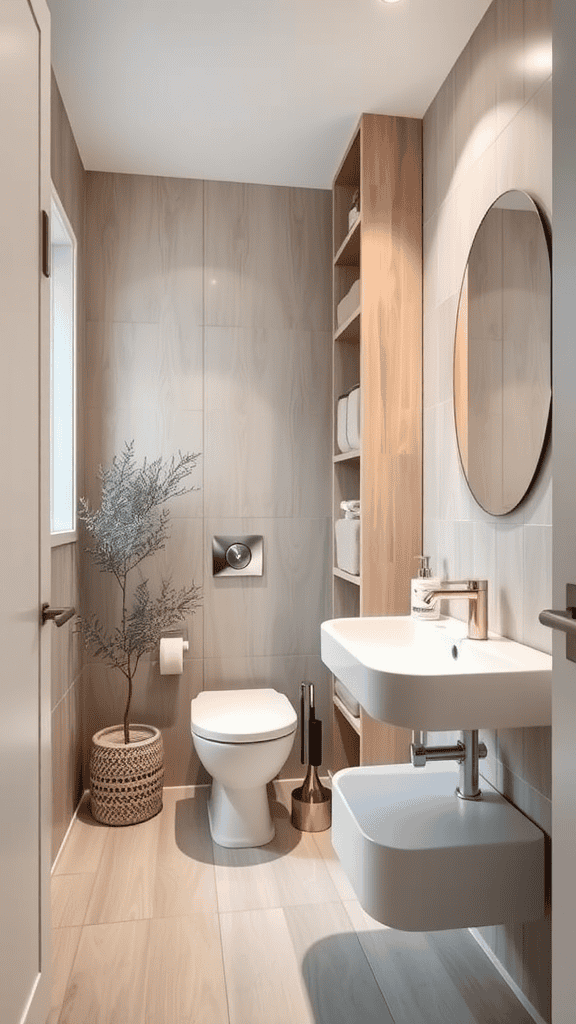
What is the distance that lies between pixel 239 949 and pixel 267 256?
245 cm

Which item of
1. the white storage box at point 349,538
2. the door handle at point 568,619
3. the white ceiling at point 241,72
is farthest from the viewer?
the white storage box at point 349,538

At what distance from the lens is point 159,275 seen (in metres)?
2.76

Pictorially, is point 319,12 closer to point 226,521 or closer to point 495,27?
point 495,27

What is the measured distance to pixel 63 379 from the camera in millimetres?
2469

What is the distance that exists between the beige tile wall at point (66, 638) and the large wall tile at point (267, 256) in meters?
0.53

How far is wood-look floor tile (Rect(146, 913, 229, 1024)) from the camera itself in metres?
1.54

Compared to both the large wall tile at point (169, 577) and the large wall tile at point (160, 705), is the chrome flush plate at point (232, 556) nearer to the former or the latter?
the large wall tile at point (169, 577)

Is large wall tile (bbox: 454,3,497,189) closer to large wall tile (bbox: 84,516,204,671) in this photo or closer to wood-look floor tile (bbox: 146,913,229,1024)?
large wall tile (bbox: 84,516,204,671)

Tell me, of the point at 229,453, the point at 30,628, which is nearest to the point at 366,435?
the point at 229,453

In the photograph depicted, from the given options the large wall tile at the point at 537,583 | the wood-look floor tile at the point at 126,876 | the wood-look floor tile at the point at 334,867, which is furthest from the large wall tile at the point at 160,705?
the large wall tile at the point at 537,583

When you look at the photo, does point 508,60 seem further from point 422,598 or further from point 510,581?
point 422,598

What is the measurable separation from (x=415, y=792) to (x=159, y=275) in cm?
214

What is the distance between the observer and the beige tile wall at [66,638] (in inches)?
85.1

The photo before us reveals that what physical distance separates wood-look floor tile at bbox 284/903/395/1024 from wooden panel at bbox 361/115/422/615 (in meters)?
0.92
